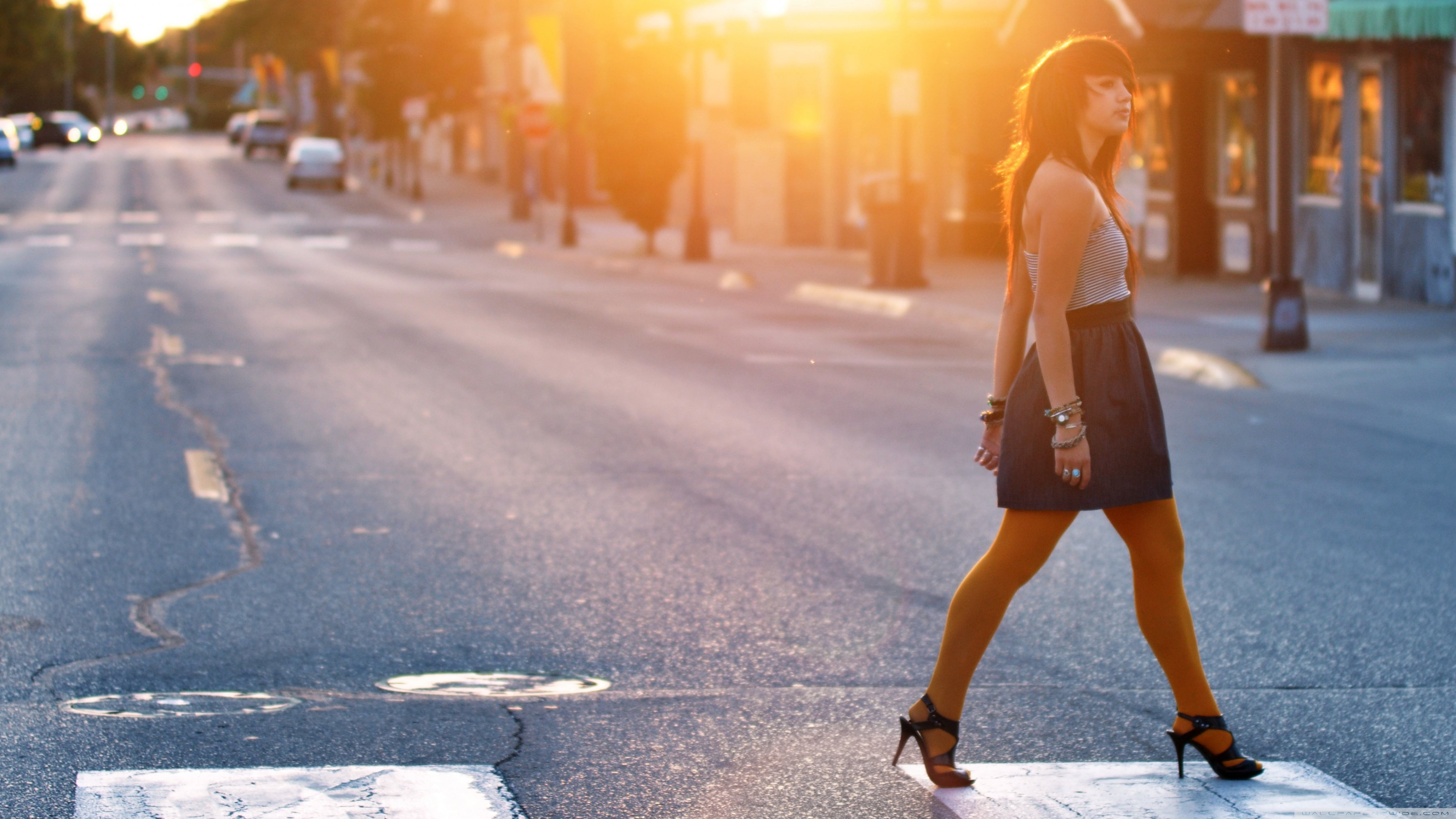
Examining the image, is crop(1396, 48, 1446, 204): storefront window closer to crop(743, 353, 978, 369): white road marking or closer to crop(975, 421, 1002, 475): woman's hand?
crop(743, 353, 978, 369): white road marking

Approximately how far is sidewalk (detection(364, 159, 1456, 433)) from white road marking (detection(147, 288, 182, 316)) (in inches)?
270

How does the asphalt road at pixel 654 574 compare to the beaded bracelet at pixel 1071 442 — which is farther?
the asphalt road at pixel 654 574

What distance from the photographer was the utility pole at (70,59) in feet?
347

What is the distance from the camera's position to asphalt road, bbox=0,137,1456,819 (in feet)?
15.5

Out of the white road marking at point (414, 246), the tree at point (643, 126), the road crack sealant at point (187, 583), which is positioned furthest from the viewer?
the white road marking at point (414, 246)

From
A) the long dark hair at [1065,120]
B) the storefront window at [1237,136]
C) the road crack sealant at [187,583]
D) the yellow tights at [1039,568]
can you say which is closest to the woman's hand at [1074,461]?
the yellow tights at [1039,568]

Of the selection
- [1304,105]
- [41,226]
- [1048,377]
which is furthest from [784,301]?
[41,226]

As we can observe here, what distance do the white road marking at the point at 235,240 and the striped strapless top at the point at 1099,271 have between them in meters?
30.2

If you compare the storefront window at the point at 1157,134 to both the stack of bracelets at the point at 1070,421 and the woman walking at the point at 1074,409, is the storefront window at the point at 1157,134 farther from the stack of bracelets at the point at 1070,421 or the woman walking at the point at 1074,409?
the stack of bracelets at the point at 1070,421

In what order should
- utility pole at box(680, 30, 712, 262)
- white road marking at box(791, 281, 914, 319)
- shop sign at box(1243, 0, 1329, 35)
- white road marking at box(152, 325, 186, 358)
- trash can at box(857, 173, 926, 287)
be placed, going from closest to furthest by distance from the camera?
shop sign at box(1243, 0, 1329, 35)
white road marking at box(152, 325, 186, 358)
white road marking at box(791, 281, 914, 319)
trash can at box(857, 173, 926, 287)
utility pole at box(680, 30, 712, 262)

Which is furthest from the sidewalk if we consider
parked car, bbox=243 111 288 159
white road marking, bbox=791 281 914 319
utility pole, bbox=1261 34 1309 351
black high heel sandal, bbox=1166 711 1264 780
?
parked car, bbox=243 111 288 159

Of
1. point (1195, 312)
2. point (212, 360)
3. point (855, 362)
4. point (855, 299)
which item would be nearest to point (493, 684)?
point (855, 362)

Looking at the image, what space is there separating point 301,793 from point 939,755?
1.53 metres

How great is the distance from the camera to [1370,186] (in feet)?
61.2
